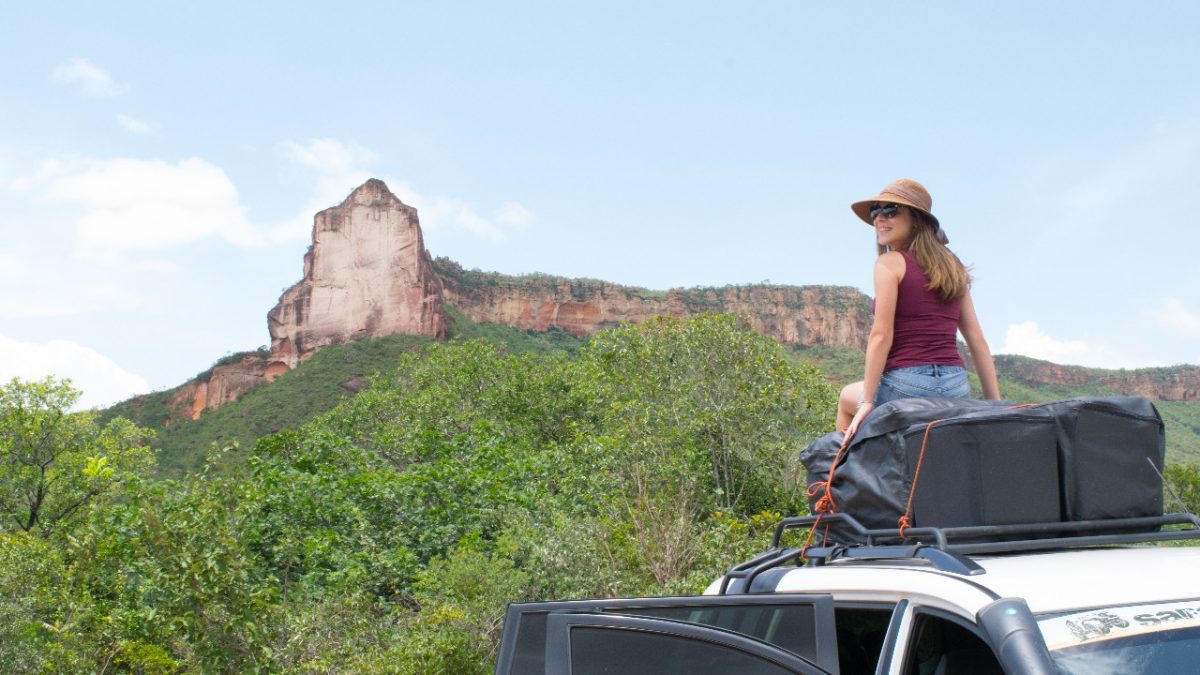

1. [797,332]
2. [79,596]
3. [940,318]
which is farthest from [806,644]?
[797,332]

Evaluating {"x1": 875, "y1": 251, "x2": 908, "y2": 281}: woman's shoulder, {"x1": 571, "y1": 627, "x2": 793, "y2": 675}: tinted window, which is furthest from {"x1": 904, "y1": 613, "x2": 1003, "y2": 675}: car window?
{"x1": 875, "y1": 251, "x2": 908, "y2": 281}: woman's shoulder

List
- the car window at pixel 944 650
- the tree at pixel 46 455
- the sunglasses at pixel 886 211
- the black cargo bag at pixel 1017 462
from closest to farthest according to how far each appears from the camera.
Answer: the car window at pixel 944 650 → the black cargo bag at pixel 1017 462 → the sunglasses at pixel 886 211 → the tree at pixel 46 455

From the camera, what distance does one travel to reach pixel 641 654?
2154 millimetres

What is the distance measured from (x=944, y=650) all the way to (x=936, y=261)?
161cm

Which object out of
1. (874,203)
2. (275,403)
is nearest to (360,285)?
(275,403)

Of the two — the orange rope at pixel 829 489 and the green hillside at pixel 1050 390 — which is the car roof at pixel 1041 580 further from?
the green hillside at pixel 1050 390

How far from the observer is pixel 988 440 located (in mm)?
2592

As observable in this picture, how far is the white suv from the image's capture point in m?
1.92

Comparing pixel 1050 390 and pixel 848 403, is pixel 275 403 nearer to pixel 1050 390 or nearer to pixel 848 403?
pixel 1050 390

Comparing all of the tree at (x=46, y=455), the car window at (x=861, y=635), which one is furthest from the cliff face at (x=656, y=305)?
the car window at (x=861, y=635)

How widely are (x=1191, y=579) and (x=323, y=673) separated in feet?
23.1

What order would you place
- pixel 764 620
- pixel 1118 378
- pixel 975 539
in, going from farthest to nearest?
pixel 1118 378
pixel 975 539
pixel 764 620

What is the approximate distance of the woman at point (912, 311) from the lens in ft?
11.2

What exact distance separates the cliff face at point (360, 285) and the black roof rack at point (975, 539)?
7005cm
